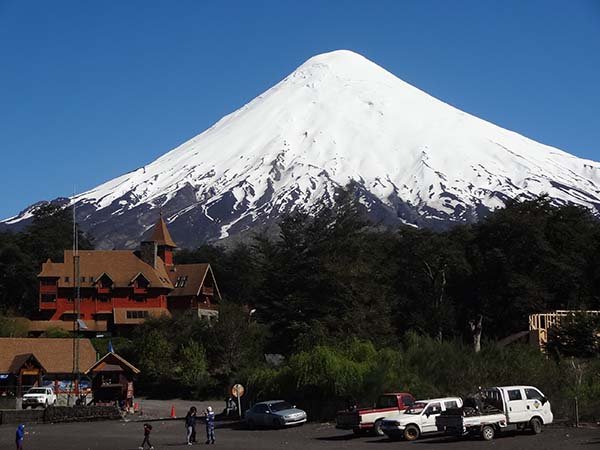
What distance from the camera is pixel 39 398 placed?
180 ft

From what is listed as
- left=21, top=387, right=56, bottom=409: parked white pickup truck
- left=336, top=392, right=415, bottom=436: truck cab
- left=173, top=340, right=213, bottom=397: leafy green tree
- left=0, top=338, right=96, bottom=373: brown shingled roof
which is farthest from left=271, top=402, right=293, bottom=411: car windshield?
left=0, top=338, right=96, bottom=373: brown shingled roof

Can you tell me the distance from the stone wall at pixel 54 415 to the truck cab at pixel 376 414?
16714mm

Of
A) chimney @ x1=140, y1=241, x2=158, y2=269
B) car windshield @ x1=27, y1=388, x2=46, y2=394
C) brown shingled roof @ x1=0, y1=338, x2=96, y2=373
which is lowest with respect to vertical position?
car windshield @ x1=27, y1=388, x2=46, y2=394

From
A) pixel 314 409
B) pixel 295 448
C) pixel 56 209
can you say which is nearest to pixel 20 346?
pixel 314 409

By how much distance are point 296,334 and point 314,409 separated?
51.0 ft

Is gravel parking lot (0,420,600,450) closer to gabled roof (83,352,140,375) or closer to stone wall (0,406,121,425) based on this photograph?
stone wall (0,406,121,425)

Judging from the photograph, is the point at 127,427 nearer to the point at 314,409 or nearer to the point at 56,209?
the point at 314,409

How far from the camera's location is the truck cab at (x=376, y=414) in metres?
36.1

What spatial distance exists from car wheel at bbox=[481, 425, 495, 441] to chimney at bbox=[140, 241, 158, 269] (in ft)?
240

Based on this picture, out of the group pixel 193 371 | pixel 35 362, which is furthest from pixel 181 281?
pixel 35 362

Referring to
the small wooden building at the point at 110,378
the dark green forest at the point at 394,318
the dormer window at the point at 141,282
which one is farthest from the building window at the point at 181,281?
the small wooden building at the point at 110,378

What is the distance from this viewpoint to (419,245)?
269 ft

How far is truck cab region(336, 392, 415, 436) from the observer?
3609 centimetres

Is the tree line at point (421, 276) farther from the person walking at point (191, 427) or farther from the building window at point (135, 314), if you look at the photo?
the building window at point (135, 314)
